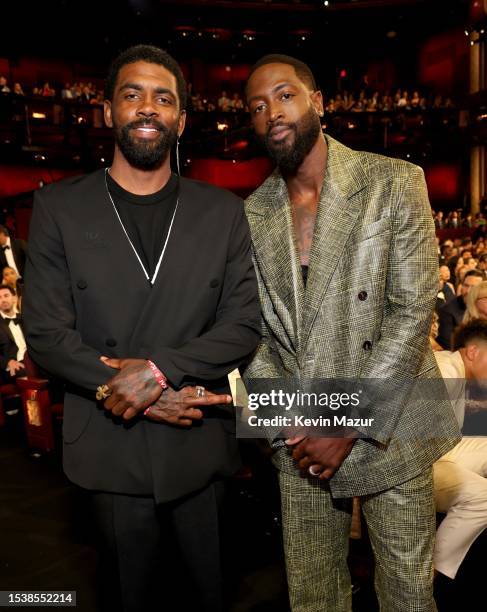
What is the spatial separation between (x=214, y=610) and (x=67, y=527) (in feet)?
6.55

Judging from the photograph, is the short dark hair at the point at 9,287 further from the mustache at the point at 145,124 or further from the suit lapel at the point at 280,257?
the mustache at the point at 145,124

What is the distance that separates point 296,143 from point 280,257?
1.12 feet

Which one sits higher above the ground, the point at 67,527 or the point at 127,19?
the point at 127,19

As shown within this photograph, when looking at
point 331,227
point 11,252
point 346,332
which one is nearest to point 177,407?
point 346,332

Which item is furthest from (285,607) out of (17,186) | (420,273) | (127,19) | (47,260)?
(127,19)

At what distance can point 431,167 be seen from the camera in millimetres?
19172

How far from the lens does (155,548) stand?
149 centimetres

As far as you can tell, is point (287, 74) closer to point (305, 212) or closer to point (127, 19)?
point (305, 212)

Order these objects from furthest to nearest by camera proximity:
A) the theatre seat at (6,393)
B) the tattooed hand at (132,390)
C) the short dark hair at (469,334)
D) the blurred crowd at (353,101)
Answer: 1. the blurred crowd at (353,101)
2. the theatre seat at (6,393)
3. the short dark hair at (469,334)
4. the tattooed hand at (132,390)

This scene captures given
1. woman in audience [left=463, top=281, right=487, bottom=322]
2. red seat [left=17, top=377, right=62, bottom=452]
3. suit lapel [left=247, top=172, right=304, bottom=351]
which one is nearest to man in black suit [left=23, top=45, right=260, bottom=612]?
suit lapel [left=247, top=172, right=304, bottom=351]

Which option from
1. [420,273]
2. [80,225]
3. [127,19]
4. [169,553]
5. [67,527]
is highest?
[127,19]

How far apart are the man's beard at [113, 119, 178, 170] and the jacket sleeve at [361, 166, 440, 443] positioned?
64 cm

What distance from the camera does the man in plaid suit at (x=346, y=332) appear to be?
5.08ft

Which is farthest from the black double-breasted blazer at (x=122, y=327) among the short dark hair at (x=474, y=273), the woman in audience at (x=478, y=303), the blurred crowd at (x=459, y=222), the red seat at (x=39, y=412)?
the blurred crowd at (x=459, y=222)
